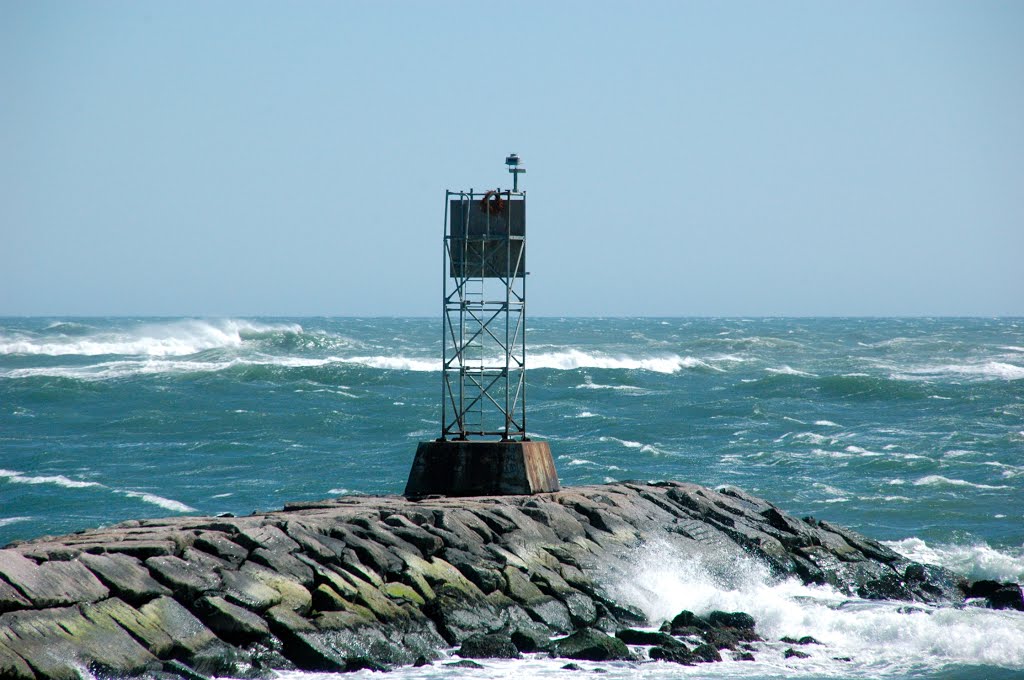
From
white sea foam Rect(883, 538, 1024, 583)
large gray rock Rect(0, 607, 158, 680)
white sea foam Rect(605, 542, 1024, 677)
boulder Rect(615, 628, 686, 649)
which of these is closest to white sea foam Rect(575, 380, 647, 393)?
white sea foam Rect(883, 538, 1024, 583)

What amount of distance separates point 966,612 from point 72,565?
34.7ft

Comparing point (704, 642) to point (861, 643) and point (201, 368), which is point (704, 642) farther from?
point (201, 368)

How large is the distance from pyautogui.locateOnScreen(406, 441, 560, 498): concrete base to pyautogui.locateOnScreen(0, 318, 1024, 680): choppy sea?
2091 mm

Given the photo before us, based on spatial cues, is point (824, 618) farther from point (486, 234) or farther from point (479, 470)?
point (486, 234)

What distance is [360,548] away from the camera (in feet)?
46.1

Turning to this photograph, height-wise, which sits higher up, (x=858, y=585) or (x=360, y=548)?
(x=360, y=548)

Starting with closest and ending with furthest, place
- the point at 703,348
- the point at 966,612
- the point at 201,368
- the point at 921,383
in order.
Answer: the point at 966,612, the point at 921,383, the point at 201,368, the point at 703,348

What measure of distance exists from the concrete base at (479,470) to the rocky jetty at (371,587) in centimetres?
48

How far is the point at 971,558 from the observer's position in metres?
20.1

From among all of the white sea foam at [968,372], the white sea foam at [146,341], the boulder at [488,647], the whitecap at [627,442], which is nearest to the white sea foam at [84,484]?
the boulder at [488,647]

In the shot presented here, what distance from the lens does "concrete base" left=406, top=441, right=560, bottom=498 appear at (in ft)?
57.3

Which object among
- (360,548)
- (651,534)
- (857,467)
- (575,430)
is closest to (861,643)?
(651,534)

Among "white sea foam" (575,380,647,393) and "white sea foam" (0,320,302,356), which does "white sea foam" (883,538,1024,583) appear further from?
"white sea foam" (0,320,302,356)

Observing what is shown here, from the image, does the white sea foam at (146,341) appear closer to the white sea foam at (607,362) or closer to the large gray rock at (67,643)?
the white sea foam at (607,362)
